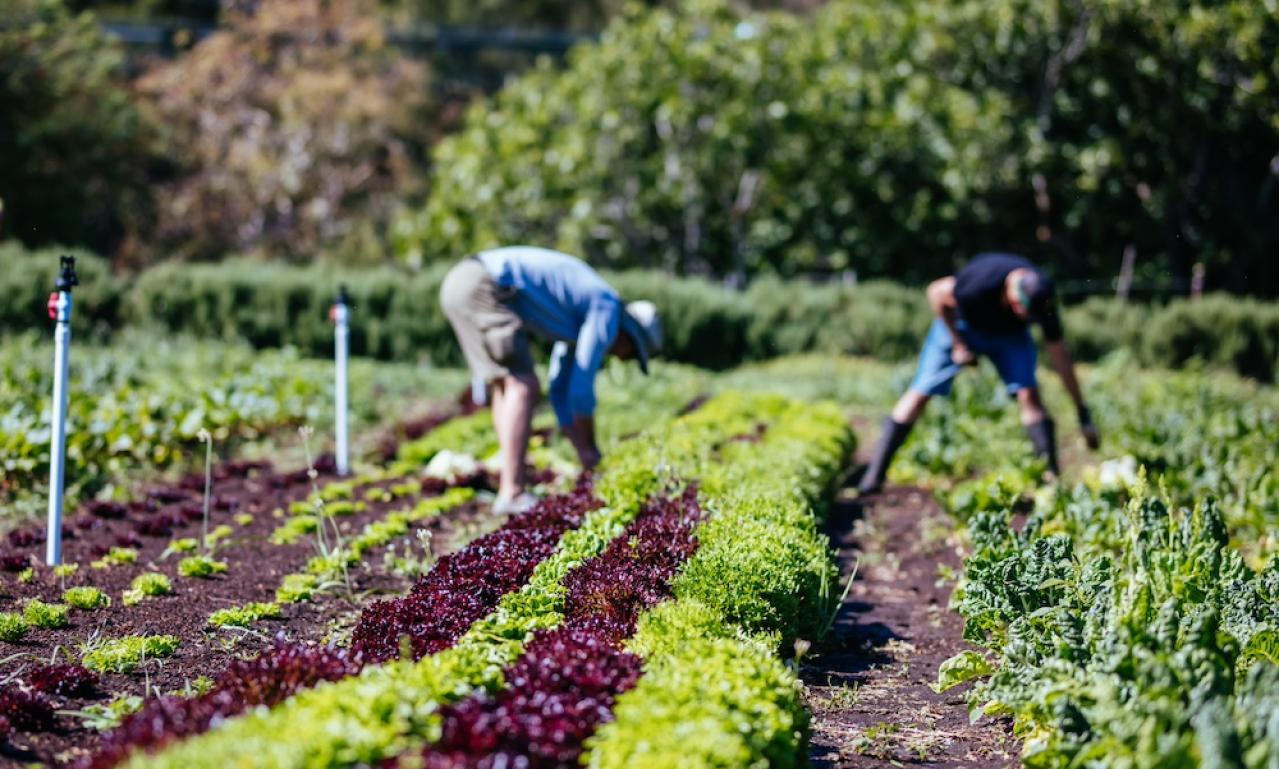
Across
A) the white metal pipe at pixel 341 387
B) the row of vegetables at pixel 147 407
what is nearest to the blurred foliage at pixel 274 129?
the row of vegetables at pixel 147 407

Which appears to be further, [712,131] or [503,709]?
[712,131]

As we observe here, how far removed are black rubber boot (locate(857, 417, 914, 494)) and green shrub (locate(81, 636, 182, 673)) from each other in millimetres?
4459

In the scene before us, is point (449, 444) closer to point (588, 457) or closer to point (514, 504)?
point (588, 457)

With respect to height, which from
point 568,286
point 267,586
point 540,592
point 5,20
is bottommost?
point 267,586

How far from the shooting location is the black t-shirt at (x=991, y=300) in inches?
255

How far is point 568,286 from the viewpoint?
5.99 metres

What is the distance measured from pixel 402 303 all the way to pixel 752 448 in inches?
321

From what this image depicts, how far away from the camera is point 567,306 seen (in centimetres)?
604

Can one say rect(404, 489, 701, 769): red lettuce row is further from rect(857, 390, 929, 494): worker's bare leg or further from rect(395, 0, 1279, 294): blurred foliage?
rect(395, 0, 1279, 294): blurred foliage

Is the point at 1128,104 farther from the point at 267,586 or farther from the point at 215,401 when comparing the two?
the point at 267,586

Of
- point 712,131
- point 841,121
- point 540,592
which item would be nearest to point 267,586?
point 540,592

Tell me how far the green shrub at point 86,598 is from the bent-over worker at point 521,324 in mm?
1949

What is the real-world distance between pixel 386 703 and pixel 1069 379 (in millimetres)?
5109

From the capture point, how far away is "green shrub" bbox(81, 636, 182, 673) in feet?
12.4
